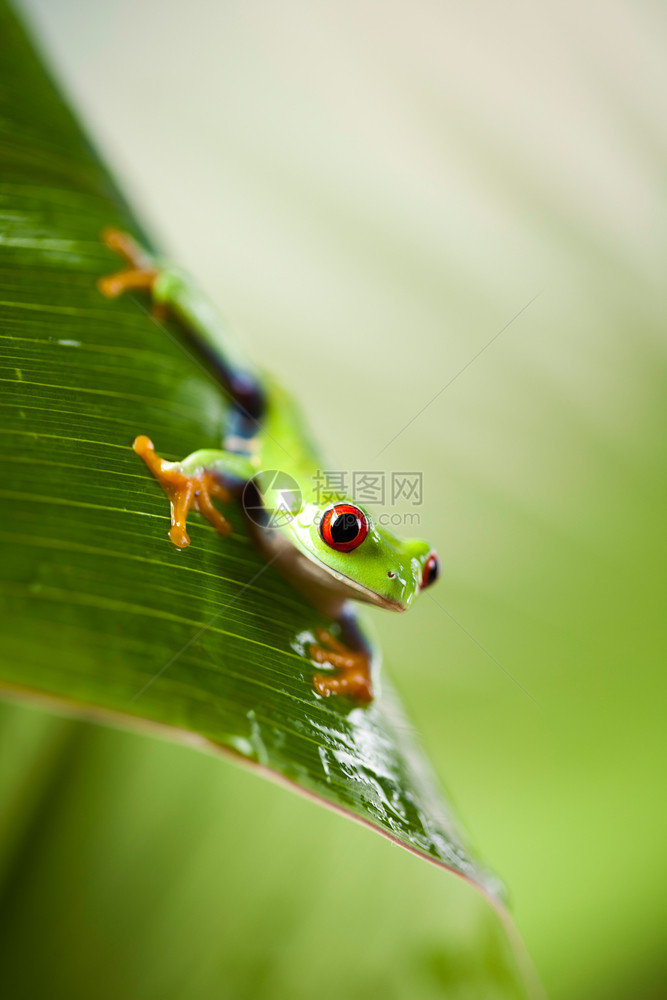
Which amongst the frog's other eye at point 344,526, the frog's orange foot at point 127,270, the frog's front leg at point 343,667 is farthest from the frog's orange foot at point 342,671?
the frog's orange foot at point 127,270

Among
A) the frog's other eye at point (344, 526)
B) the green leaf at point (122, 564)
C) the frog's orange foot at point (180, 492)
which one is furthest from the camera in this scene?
the frog's other eye at point (344, 526)

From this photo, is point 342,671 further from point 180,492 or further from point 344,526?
point 180,492

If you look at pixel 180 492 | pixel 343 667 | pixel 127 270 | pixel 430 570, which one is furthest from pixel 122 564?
pixel 127 270

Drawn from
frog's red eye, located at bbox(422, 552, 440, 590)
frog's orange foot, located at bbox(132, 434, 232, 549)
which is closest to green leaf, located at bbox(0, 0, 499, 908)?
frog's orange foot, located at bbox(132, 434, 232, 549)

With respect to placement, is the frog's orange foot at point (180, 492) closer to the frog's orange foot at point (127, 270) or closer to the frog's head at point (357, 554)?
the frog's head at point (357, 554)

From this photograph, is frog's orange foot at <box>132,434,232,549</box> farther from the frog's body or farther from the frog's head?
the frog's head

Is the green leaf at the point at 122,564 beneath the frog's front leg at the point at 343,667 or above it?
above

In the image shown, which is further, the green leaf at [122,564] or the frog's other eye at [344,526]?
the frog's other eye at [344,526]

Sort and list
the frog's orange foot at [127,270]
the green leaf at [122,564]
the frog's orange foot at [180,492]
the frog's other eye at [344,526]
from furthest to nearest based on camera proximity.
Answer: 1. the frog's orange foot at [127,270]
2. the frog's other eye at [344,526]
3. the frog's orange foot at [180,492]
4. the green leaf at [122,564]
